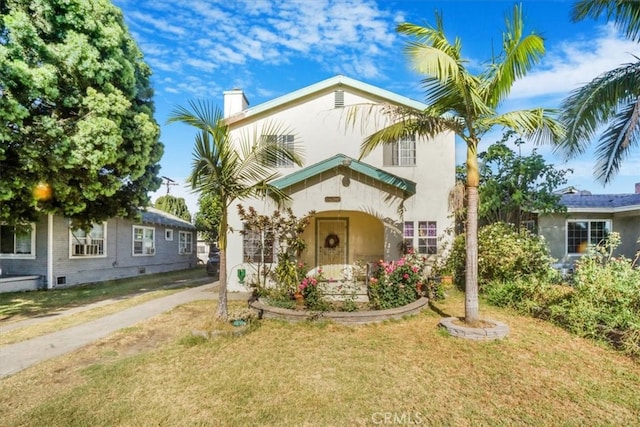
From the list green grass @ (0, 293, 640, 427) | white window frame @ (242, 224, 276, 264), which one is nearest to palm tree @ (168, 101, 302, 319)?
green grass @ (0, 293, 640, 427)

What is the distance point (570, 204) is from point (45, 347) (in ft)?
61.4

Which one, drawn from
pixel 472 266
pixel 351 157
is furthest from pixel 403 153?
pixel 472 266

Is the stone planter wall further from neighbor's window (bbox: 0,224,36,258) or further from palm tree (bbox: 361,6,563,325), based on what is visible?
neighbor's window (bbox: 0,224,36,258)

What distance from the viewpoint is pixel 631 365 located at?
5.55 metres

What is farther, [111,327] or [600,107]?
[600,107]

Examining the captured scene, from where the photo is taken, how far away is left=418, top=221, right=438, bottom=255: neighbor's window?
12.9 meters

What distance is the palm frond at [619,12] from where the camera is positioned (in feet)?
28.2

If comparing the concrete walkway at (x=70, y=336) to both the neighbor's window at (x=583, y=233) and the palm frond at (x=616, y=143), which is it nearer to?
the palm frond at (x=616, y=143)

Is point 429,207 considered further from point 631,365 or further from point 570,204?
point 631,365

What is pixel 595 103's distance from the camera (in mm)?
9578

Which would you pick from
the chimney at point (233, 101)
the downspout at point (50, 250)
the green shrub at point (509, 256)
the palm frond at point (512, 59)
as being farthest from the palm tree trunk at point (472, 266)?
the downspout at point (50, 250)

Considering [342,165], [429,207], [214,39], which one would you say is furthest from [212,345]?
[429,207]

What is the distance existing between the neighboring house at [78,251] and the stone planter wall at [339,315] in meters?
11.4

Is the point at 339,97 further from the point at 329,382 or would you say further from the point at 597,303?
the point at 329,382
